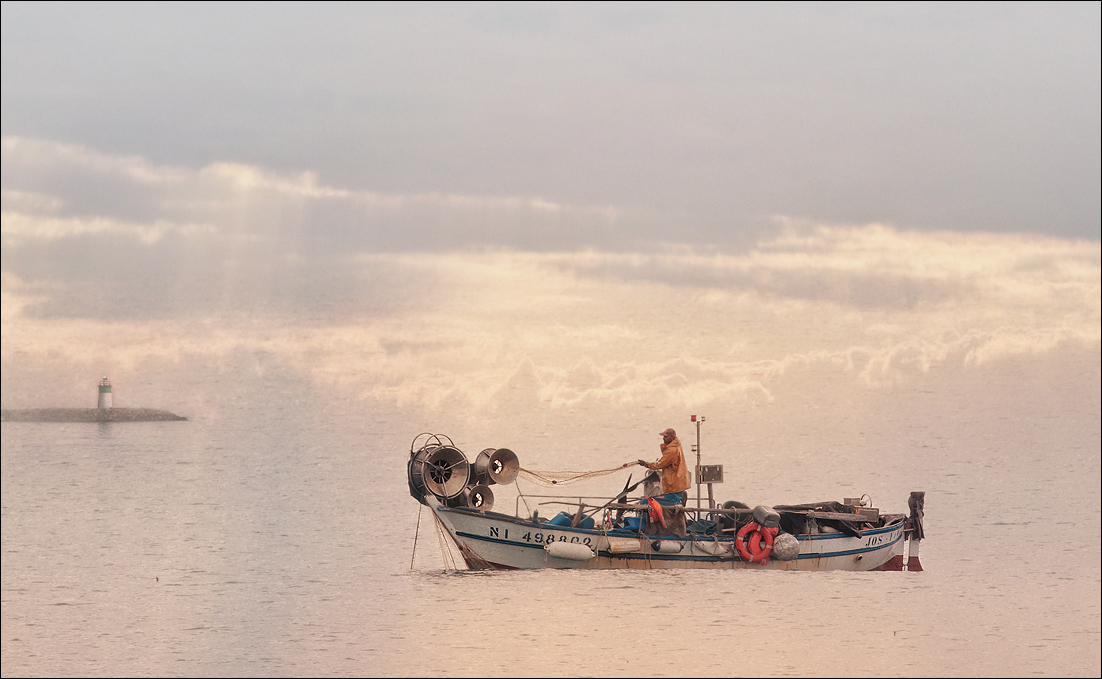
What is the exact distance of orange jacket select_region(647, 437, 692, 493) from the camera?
92.7 feet

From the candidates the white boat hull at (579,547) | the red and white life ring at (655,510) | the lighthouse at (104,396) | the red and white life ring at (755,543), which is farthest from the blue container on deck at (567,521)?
the lighthouse at (104,396)

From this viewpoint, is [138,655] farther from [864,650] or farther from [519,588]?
[864,650]

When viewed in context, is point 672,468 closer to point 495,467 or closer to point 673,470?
point 673,470

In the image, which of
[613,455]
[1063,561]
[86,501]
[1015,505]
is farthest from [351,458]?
[1063,561]

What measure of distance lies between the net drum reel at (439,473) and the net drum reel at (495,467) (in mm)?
267

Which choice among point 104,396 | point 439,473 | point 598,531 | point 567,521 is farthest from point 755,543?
point 104,396

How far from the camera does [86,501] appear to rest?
66.2 meters

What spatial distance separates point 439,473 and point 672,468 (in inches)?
219

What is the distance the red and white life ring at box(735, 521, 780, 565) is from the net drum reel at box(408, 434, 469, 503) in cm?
668

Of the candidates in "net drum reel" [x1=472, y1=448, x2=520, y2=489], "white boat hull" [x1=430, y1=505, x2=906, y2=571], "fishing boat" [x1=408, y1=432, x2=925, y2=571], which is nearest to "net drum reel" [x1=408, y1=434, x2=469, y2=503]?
"fishing boat" [x1=408, y1=432, x2=925, y2=571]

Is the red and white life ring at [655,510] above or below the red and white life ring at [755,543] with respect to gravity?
above

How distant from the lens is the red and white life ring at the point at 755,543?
94.7ft

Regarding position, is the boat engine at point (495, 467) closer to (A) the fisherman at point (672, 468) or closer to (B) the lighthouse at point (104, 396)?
(A) the fisherman at point (672, 468)

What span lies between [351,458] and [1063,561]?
9133cm
